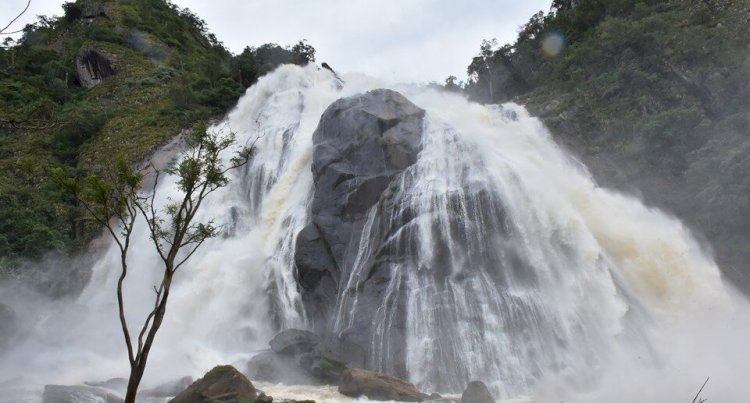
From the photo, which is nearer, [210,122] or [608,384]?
[608,384]

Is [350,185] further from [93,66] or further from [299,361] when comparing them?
[93,66]

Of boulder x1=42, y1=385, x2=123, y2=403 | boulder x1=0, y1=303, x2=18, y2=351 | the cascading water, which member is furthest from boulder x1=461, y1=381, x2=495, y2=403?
boulder x1=0, y1=303, x2=18, y2=351

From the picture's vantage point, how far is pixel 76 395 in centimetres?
1362

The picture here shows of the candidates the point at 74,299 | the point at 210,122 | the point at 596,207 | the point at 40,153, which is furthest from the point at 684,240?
the point at 40,153

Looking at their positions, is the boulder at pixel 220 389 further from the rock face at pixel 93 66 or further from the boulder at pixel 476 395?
the rock face at pixel 93 66

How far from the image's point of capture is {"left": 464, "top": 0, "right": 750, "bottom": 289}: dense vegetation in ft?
76.7

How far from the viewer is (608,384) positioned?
15406 millimetres

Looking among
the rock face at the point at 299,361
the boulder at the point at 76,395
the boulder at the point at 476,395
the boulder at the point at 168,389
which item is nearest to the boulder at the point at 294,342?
the rock face at the point at 299,361

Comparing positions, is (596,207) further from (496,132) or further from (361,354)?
(361,354)

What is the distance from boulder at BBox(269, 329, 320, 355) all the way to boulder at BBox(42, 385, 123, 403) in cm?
486

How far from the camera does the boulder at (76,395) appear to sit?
13391 millimetres

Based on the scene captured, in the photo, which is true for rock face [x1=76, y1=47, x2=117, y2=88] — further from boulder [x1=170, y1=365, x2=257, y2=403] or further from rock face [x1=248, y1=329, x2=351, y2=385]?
boulder [x1=170, y1=365, x2=257, y2=403]

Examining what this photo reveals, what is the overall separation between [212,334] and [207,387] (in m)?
7.82

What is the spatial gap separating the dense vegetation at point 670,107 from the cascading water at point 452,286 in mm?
2082
